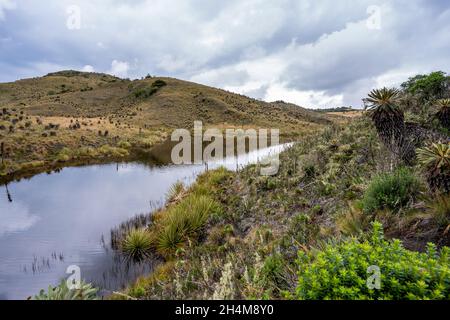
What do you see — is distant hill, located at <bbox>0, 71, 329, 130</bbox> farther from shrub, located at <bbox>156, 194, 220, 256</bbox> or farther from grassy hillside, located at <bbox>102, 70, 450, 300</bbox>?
grassy hillside, located at <bbox>102, 70, 450, 300</bbox>

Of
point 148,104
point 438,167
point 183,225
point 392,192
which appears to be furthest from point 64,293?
point 148,104

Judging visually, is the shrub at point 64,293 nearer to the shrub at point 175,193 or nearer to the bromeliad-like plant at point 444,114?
the shrub at point 175,193

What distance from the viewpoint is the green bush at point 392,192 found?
5.87 metres

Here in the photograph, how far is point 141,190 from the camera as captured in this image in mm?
16188

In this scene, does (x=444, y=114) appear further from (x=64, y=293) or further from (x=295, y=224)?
(x=64, y=293)

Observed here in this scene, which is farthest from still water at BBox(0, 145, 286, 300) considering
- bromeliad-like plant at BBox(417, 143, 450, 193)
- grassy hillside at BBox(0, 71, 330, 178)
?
bromeliad-like plant at BBox(417, 143, 450, 193)

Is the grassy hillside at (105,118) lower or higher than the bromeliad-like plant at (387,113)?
higher

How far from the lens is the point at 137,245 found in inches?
351

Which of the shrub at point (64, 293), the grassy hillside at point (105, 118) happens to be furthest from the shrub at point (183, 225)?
the grassy hillside at point (105, 118)

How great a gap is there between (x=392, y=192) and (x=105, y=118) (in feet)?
183

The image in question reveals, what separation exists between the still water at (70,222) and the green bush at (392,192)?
6032 millimetres

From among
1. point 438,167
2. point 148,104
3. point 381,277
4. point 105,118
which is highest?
point 148,104
